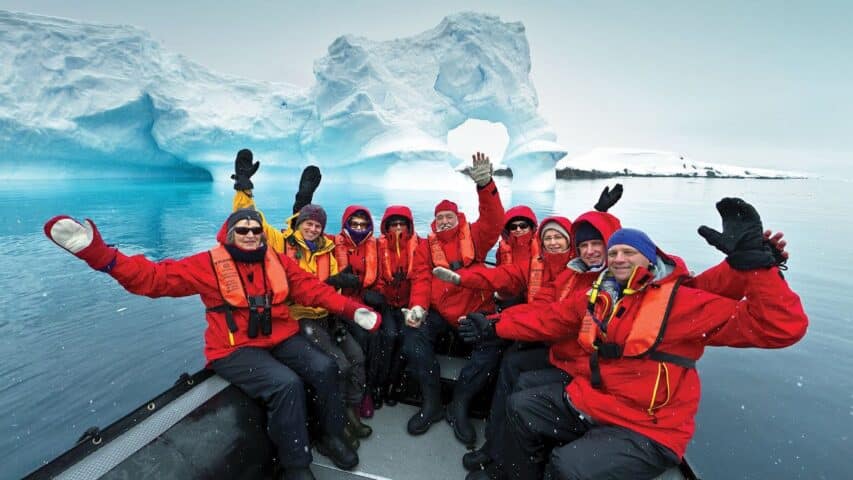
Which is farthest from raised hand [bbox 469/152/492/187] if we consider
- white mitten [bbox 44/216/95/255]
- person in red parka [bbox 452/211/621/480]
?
white mitten [bbox 44/216/95/255]

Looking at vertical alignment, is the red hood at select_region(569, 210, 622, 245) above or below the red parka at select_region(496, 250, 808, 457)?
above

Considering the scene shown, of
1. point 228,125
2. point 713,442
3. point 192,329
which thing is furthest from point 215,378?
point 228,125

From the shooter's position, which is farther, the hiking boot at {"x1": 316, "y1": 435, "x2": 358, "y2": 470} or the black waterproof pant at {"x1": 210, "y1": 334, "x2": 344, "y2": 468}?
the hiking boot at {"x1": 316, "y1": 435, "x2": 358, "y2": 470}

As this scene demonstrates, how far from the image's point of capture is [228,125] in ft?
62.1

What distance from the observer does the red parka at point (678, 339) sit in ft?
4.38

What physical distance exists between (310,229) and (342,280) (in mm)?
381

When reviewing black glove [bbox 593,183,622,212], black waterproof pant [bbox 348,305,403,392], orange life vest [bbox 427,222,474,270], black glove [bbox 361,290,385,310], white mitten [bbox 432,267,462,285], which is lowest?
black waterproof pant [bbox 348,305,403,392]

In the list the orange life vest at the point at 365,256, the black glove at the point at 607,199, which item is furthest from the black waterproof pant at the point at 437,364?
the black glove at the point at 607,199

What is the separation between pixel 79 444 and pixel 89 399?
7.66 ft

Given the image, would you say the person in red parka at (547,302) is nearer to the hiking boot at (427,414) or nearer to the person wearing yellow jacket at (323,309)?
the hiking boot at (427,414)

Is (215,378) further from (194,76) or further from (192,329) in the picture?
(194,76)

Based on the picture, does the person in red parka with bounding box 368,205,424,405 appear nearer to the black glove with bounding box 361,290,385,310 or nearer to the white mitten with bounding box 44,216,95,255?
the black glove with bounding box 361,290,385,310

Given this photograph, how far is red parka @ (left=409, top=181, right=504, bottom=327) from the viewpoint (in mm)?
2625

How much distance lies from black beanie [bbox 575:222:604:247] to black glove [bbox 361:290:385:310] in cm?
126
